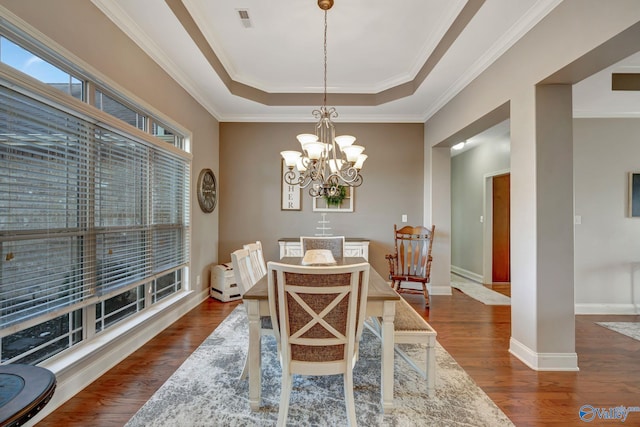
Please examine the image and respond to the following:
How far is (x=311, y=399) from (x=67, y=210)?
2.02 m

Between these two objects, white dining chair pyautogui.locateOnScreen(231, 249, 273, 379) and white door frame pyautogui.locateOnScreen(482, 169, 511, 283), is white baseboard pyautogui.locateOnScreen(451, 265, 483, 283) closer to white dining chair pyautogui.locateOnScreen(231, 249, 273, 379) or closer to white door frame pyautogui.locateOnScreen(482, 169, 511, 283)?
white door frame pyautogui.locateOnScreen(482, 169, 511, 283)

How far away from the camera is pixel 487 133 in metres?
4.54

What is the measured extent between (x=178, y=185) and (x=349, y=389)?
2847mm

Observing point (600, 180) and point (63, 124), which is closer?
point (63, 124)

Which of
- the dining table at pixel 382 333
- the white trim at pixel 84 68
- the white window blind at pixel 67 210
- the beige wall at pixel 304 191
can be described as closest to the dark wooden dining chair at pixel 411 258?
the beige wall at pixel 304 191

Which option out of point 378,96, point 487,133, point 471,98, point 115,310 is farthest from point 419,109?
point 115,310

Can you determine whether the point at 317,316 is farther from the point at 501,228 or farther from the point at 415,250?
the point at 501,228

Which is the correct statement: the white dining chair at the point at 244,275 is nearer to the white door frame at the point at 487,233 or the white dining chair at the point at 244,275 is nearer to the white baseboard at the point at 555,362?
the white baseboard at the point at 555,362

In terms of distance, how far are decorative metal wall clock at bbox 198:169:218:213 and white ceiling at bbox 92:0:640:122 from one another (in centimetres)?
96

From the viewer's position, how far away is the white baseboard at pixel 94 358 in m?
1.74

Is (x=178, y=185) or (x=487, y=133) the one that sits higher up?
(x=487, y=133)

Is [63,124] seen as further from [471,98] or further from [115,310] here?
[471,98]

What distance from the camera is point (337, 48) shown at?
9.87 feet

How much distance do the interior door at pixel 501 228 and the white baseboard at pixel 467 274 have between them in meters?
0.27
